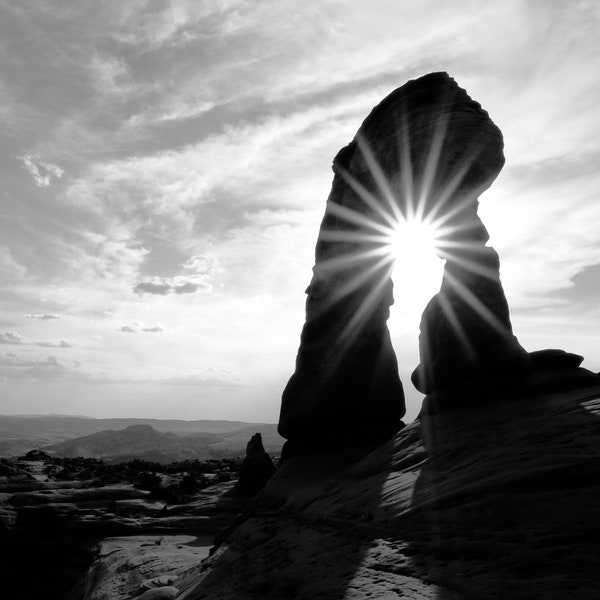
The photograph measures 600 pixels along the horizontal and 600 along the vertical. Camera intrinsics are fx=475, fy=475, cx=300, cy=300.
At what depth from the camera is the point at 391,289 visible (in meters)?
22.8

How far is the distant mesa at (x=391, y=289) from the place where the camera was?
16.0m

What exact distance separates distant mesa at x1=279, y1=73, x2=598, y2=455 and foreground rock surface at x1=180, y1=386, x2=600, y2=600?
2340 millimetres

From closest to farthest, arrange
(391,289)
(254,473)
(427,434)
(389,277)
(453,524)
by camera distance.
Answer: (453,524), (427,434), (389,277), (391,289), (254,473)

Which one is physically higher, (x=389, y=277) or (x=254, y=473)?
(x=389, y=277)

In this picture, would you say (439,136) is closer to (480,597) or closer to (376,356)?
(376,356)

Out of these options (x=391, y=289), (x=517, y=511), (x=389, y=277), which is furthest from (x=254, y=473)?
(x=517, y=511)

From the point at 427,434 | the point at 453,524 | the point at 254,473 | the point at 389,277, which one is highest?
the point at 389,277

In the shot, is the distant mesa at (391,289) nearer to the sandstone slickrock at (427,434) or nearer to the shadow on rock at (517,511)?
Answer: the sandstone slickrock at (427,434)

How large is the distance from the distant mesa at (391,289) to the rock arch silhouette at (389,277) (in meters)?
0.05

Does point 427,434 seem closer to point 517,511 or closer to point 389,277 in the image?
point 517,511

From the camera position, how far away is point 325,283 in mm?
23781

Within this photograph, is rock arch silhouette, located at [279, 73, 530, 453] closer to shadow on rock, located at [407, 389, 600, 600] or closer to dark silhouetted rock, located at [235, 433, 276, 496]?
shadow on rock, located at [407, 389, 600, 600]

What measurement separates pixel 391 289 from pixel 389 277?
2.10ft

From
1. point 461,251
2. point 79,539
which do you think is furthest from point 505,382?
point 79,539
